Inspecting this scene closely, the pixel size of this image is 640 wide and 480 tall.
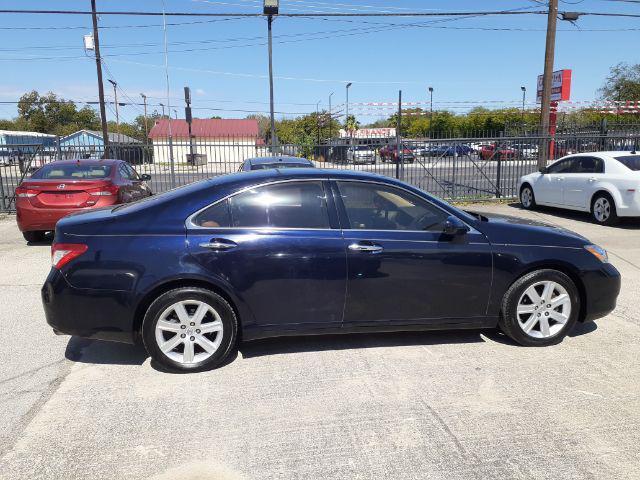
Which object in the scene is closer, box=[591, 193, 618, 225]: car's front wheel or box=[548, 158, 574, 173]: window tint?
box=[591, 193, 618, 225]: car's front wheel

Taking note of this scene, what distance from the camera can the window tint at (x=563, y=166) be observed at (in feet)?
37.5

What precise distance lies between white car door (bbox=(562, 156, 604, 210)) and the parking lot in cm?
661

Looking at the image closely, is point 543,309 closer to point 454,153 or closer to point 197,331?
point 197,331

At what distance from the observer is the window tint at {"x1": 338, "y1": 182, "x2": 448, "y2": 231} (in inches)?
167

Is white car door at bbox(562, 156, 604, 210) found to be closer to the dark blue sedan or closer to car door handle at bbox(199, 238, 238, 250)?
the dark blue sedan

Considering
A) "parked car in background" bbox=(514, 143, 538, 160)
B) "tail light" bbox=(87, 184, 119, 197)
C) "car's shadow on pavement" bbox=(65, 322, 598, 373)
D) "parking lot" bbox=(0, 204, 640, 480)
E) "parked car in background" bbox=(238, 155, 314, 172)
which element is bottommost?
"parking lot" bbox=(0, 204, 640, 480)

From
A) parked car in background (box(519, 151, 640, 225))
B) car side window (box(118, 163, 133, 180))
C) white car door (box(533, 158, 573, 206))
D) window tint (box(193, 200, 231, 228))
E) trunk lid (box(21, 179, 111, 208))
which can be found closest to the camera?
window tint (box(193, 200, 231, 228))

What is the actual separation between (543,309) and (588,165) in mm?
7749

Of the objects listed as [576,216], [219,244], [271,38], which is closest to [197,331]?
[219,244]

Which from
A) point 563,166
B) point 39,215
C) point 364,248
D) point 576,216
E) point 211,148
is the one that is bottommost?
point 576,216

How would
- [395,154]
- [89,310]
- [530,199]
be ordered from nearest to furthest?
[89,310]
[530,199]
[395,154]

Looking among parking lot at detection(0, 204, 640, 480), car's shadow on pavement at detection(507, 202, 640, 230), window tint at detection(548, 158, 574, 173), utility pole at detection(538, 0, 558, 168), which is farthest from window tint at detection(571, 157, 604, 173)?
parking lot at detection(0, 204, 640, 480)

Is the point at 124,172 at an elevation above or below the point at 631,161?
below

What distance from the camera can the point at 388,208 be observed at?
4.34 metres
